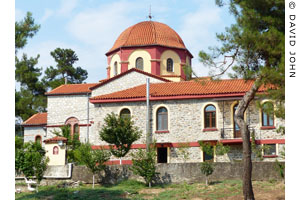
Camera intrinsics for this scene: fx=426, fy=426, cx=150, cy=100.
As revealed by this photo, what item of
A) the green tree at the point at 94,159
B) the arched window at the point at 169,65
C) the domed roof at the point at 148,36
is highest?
the domed roof at the point at 148,36

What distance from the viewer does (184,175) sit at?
2203 cm

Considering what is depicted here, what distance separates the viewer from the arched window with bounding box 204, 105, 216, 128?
91.4 ft

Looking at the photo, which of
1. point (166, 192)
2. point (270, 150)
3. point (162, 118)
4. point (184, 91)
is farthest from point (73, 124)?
point (166, 192)

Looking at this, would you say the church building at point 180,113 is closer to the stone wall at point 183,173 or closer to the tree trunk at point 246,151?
the stone wall at point 183,173

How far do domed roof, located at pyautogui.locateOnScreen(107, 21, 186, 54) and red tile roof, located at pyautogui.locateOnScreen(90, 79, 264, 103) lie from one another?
6783 millimetres

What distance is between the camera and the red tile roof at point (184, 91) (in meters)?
27.7

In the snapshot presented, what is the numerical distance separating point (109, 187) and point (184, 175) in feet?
12.9

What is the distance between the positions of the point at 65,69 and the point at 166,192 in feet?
138

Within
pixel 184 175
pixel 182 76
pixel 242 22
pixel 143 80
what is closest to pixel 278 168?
pixel 184 175

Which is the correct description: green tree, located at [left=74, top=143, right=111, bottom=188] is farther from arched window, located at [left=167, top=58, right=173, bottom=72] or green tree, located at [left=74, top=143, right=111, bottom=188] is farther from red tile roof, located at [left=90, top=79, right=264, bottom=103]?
arched window, located at [left=167, top=58, right=173, bottom=72]

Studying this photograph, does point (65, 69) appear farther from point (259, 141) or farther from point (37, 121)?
point (259, 141)

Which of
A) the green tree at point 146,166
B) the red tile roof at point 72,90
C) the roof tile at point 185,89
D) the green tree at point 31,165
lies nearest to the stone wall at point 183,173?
the green tree at point 146,166

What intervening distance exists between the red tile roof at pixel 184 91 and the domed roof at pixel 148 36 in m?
6.78

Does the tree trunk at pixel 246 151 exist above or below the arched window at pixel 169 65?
below
